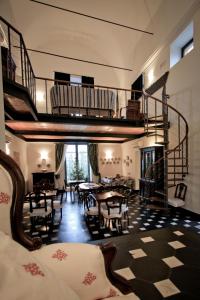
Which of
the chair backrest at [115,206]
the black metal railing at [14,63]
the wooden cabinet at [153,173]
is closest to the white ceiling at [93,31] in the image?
the black metal railing at [14,63]

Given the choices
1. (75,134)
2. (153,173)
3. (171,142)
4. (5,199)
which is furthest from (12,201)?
(75,134)

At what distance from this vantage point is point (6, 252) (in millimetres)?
749

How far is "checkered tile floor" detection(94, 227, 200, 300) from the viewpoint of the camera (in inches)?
69.7

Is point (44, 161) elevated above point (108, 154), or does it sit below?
below

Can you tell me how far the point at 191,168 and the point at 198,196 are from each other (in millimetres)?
742

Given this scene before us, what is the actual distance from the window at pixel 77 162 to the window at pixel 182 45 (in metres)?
5.97

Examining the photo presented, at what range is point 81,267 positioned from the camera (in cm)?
107

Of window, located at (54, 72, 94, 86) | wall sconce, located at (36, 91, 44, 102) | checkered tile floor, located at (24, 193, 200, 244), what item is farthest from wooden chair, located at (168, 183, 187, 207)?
wall sconce, located at (36, 91, 44, 102)

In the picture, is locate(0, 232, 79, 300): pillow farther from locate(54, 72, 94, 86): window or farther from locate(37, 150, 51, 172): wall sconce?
locate(54, 72, 94, 86): window

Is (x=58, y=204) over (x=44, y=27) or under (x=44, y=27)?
under

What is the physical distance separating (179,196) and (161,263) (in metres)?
2.81

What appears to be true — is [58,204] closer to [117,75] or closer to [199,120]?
[199,120]

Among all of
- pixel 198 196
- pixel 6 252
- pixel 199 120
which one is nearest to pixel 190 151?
pixel 199 120

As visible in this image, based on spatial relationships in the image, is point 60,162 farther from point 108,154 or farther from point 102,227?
point 102,227
